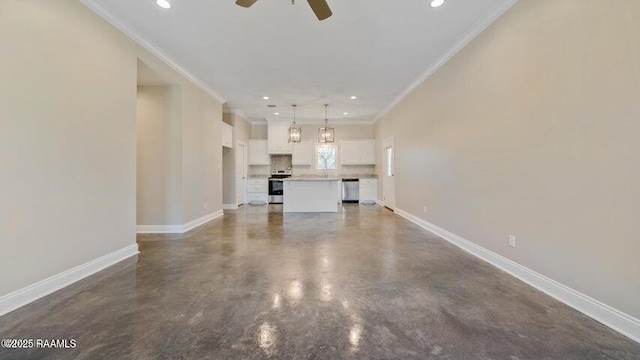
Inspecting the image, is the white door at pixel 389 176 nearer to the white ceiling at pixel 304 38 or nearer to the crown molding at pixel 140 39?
the white ceiling at pixel 304 38

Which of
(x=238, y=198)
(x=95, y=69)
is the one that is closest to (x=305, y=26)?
(x=95, y=69)

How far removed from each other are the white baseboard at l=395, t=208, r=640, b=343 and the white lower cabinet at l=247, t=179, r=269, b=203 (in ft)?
20.9

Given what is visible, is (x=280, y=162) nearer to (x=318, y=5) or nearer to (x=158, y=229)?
(x=158, y=229)

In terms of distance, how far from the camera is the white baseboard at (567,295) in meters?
1.65

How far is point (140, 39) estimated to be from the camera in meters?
3.33

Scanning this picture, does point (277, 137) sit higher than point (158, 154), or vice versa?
point (277, 137)

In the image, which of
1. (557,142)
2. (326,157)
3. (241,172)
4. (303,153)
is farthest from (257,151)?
(557,142)

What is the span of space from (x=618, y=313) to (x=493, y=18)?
9.79 feet

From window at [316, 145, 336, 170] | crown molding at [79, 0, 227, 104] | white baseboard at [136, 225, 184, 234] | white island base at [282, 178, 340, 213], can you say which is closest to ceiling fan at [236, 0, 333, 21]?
crown molding at [79, 0, 227, 104]

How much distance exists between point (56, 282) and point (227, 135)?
5106 mm

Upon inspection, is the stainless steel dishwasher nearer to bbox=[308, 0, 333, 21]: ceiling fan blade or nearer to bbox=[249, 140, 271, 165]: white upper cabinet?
bbox=[249, 140, 271, 165]: white upper cabinet

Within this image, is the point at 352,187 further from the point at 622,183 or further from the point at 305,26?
the point at 622,183

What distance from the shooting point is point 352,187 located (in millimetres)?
8797

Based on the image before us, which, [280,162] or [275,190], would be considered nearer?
[275,190]
